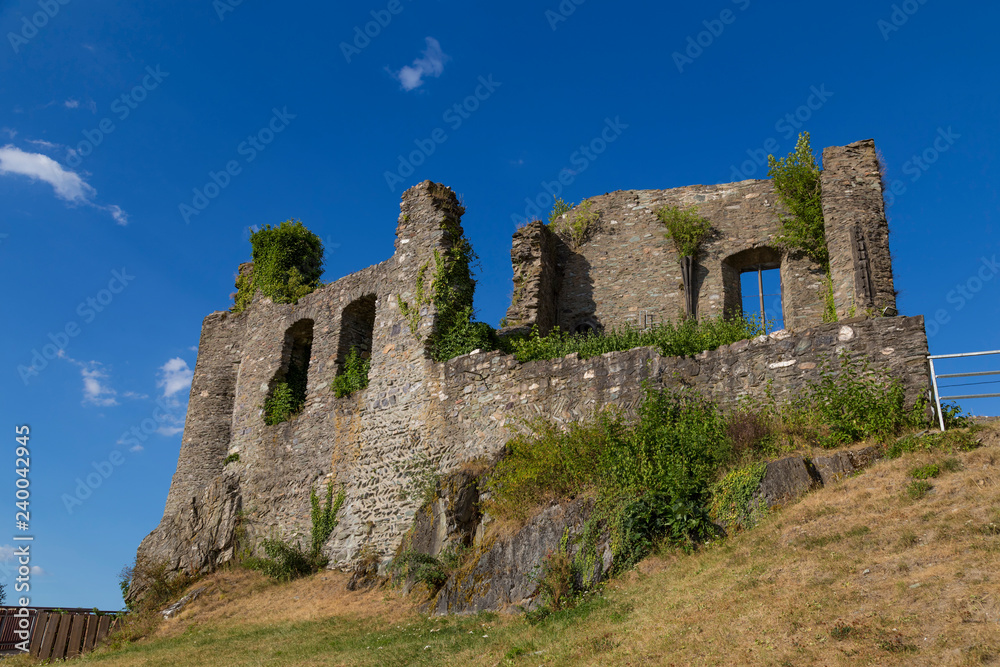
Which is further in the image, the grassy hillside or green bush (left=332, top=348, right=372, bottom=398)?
green bush (left=332, top=348, right=372, bottom=398)

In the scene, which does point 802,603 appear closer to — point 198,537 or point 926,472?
point 926,472

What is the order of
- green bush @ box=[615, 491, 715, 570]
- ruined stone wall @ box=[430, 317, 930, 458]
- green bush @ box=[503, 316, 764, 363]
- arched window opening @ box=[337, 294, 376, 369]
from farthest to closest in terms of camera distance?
arched window opening @ box=[337, 294, 376, 369]
green bush @ box=[503, 316, 764, 363]
ruined stone wall @ box=[430, 317, 930, 458]
green bush @ box=[615, 491, 715, 570]

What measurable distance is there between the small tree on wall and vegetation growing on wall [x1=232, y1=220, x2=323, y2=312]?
8833 millimetres

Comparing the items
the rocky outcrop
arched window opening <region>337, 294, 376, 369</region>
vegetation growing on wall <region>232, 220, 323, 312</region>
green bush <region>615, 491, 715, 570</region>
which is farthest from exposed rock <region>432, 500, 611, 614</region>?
vegetation growing on wall <region>232, 220, 323, 312</region>

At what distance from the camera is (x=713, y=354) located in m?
Answer: 11.1

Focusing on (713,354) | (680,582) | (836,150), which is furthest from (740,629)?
(836,150)

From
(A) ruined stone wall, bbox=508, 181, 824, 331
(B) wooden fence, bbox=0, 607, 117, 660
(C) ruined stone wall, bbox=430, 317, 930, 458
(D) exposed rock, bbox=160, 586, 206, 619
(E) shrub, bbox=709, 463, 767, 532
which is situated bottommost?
(B) wooden fence, bbox=0, 607, 117, 660

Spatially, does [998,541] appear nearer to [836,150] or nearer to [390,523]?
[390,523]

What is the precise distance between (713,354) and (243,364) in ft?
40.6

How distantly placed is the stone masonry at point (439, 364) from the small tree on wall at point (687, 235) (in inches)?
8.0

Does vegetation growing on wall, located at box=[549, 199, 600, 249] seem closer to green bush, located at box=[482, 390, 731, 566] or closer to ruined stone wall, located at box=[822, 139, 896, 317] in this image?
ruined stone wall, located at box=[822, 139, 896, 317]

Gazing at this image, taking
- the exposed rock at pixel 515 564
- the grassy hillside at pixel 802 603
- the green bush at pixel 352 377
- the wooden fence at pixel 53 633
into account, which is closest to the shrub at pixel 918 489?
the grassy hillside at pixel 802 603

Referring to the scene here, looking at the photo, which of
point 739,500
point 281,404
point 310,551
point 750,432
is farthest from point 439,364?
point 739,500

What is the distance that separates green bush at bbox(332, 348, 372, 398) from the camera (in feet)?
51.4
